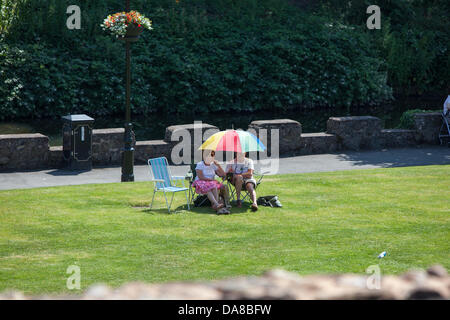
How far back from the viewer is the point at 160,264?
10.2 metres

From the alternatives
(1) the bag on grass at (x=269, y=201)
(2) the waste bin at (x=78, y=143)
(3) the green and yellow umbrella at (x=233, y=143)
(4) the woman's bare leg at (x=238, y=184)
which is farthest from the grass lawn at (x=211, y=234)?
(2) the waste bin at (x=78, y=143)

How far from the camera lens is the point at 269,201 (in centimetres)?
1373

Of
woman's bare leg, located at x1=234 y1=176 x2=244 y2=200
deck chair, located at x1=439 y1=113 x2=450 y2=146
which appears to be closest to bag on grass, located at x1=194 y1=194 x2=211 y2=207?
woman's bare leg, located at x1=234 y1=176 x2=244 y2=200

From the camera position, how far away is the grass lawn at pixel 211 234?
32.7 feet

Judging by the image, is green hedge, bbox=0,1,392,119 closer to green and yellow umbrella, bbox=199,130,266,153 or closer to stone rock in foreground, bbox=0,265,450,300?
green and yellow umbrella, bbox=199,130,266,153

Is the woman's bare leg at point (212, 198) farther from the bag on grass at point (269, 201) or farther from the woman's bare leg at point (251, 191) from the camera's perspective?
the bag on grass at point (269, 201)

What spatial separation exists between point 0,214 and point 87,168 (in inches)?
208

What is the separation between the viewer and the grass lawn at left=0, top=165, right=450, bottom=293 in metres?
9.97

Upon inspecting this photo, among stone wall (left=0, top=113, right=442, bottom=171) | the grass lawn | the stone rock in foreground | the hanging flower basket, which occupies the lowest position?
the grass lawn

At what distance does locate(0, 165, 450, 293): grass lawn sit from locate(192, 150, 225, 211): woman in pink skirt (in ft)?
0.98

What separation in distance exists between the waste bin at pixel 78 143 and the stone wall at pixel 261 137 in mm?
298

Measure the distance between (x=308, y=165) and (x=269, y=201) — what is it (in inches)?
220

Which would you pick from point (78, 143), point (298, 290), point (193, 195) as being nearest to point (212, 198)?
point (193, 195)
